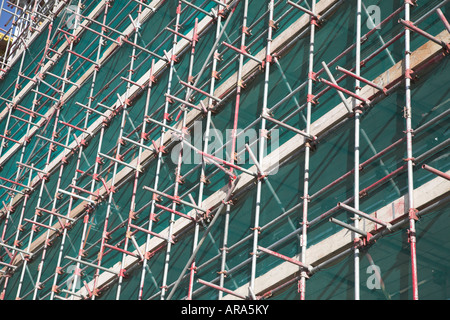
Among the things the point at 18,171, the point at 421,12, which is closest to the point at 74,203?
the point at 18,171

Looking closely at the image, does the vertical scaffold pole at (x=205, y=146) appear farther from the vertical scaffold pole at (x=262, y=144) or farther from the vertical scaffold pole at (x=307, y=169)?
the vertical scaffold pole at (x=307, y=169)

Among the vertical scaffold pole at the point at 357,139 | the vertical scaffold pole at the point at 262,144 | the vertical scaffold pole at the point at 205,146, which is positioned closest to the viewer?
the vertical scaffold pole at the point at 357,139

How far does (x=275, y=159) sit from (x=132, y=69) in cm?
736

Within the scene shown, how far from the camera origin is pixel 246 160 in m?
13.9

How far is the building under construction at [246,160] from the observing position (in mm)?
10438

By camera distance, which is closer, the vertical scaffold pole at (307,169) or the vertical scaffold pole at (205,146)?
the vertical scaffold pole at (307,169)

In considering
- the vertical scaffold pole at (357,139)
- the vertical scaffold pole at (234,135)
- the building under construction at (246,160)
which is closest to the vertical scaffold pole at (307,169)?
the building under construction at (246,160)

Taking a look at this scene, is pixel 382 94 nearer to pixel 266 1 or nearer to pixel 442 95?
pixel 442 95

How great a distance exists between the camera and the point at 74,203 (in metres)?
19.3

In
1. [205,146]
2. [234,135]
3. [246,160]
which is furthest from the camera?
[205,146]

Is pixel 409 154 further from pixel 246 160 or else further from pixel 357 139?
pixel 246 160

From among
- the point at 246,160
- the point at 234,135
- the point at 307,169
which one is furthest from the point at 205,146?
the point at 307,169

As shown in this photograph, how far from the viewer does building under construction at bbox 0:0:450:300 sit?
1044 centimetres

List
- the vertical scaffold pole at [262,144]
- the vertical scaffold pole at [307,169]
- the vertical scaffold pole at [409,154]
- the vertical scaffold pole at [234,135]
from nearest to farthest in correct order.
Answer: the vertical scaffold pole at [409,154], the vertical scaffold pole at [307,169], the vertical scaffold pole at [262,144], the vertical scaffold pole at [234,135]
